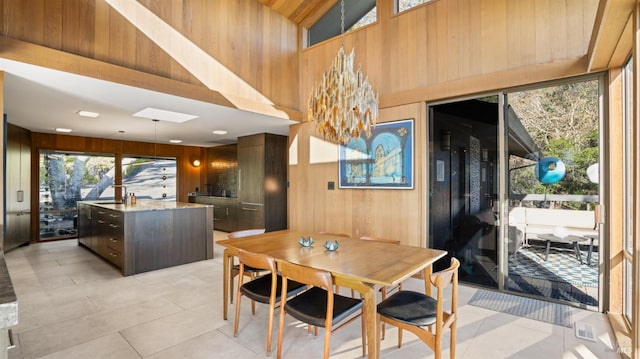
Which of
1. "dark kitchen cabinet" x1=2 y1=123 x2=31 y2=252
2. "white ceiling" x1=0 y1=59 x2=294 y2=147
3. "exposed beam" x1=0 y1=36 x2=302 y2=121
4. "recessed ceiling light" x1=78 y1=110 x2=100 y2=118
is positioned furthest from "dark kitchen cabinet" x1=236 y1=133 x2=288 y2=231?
"dark kitchen cabinet" x1=2 y1=123 x2=31 y2=252

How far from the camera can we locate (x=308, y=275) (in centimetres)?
205

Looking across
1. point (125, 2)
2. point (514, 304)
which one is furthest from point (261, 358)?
point (125, 2)

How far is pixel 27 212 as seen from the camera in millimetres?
6359

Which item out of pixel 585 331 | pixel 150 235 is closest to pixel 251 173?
pixel 150 235

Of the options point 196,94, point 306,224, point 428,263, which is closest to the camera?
point 428,263

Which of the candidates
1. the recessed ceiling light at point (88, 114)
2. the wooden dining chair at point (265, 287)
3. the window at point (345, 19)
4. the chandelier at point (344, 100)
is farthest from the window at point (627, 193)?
the recessed ceiling light at point (88, 114)

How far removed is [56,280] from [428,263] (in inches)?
185

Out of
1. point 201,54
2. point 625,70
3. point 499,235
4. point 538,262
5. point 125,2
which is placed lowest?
point 538,262

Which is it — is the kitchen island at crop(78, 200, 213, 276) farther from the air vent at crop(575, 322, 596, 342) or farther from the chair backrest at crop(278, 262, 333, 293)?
the air vent at crop(575, 322, 596, 342)

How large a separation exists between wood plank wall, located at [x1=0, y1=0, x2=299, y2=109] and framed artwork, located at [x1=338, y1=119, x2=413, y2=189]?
4.81 ft

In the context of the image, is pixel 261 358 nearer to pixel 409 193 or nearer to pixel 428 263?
pixel 428 263

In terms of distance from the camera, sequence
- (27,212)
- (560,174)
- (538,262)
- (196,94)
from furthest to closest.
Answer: (27,212) → (196,94) → (538,262) → (560,174)

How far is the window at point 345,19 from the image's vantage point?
4.80 meters

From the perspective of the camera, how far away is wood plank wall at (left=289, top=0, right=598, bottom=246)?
327cm
